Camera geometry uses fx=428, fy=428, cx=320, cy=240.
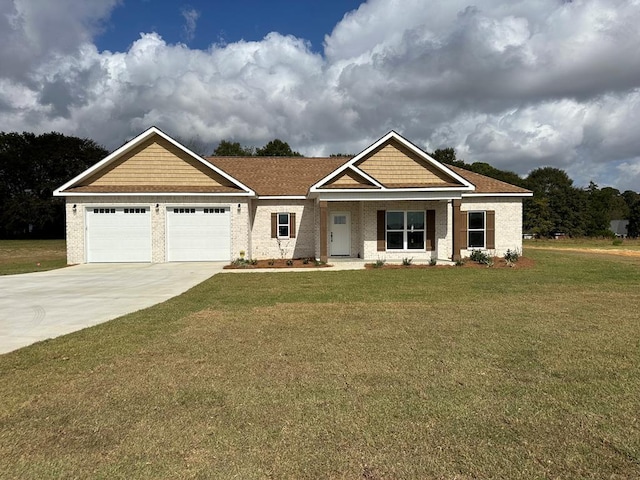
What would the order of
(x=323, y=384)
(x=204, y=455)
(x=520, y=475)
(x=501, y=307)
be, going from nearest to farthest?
1. (x=520, y=475)
2. (x=204, y=455)
3. (x=323, y=384)
4. (x=501, y=307)

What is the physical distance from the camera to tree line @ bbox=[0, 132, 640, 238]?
5222 centimetres

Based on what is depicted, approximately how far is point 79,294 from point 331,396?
8.93 metres

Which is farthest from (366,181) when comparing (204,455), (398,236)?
(204,455)

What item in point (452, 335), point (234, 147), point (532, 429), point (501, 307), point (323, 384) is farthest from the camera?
point (234, 147)

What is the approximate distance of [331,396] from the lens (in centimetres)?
424

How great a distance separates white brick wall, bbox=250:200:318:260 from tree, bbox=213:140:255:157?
3610 centimetres

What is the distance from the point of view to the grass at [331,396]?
311 centimetres

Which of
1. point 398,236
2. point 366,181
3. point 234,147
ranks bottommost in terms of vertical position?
point 398,236

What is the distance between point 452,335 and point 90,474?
16.4ft

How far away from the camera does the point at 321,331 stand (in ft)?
22.2

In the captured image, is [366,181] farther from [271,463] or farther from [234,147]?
[234,147]

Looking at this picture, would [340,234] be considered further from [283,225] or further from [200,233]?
[200,233]

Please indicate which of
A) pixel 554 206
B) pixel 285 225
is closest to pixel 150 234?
pixel 285 225

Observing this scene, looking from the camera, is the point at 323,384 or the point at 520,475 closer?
the point at 520,475
